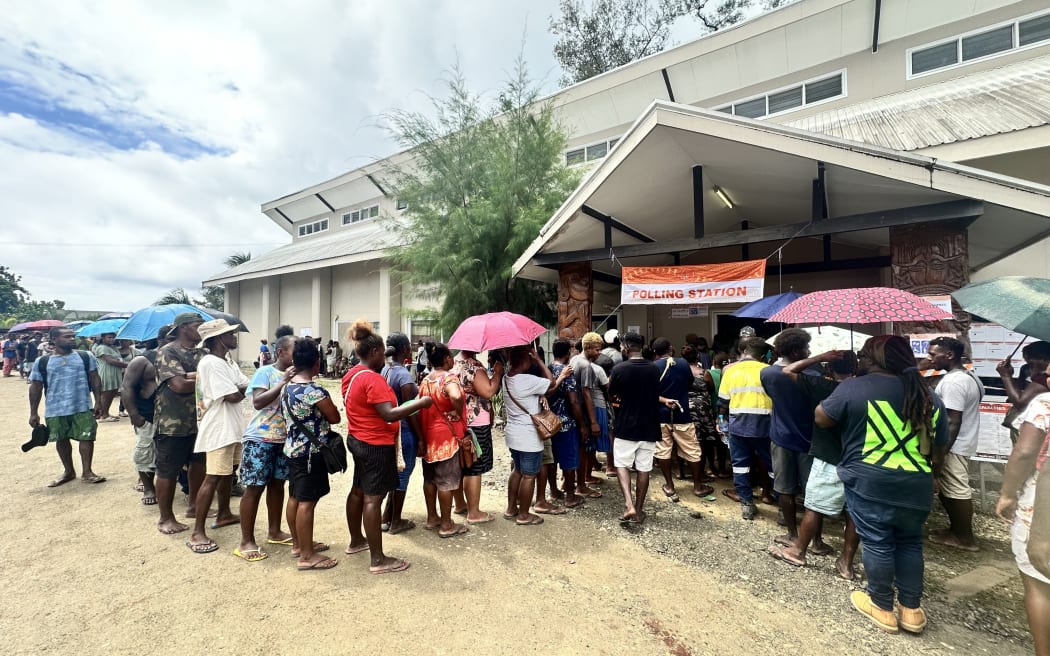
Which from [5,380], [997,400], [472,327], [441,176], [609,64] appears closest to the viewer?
[472,327]

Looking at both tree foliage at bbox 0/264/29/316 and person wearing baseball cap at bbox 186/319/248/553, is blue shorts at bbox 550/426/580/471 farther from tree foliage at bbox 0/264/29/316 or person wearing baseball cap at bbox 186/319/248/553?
tree foliage at bbox 0/264/29/316

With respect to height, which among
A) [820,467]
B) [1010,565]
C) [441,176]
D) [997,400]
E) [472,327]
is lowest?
[1010,565]

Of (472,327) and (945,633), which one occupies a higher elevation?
(472,327)

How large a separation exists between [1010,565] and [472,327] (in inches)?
179

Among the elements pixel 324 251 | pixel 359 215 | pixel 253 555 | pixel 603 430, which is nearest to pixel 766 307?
pixel 603 430

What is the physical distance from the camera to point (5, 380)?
14688 millimetres

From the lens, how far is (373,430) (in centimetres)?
306

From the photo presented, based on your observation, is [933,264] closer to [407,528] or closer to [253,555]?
[407,528]

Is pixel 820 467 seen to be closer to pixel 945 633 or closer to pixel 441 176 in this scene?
pixel 945 633

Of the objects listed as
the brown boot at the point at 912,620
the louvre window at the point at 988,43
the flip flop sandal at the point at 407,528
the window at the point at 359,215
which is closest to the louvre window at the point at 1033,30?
the louvre window at the point at 988,43

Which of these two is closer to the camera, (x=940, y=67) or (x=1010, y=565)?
(x=1010, y=565)

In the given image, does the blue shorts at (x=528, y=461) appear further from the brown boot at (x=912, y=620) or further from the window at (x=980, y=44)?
the window at (x=980, y=44)

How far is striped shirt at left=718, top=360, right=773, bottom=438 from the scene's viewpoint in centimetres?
395

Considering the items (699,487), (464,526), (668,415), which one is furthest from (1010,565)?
(464,526)
